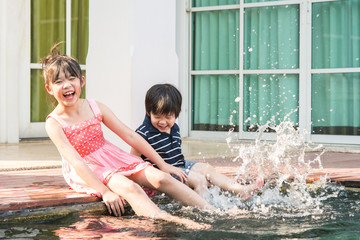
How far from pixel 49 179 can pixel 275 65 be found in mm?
3692

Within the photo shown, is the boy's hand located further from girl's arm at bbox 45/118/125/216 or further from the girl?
girl's arm at bbox 45/118/125/216

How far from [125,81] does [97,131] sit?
97 cm

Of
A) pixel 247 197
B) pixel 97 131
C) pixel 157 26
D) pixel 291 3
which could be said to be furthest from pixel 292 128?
pixel 97 131

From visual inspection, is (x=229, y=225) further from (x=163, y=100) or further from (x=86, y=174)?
(x=163, y=100)

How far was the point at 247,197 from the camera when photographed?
3.58 metres

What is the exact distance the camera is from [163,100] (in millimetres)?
3699

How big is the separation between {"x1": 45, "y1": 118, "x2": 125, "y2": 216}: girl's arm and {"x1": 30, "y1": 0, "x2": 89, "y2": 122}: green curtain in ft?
11.7

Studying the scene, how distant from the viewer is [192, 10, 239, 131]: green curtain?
7062mm

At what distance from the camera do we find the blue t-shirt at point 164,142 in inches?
147

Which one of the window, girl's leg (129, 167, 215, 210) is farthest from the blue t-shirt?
the window

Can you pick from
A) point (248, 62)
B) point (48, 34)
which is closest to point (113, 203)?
point (248, 62)

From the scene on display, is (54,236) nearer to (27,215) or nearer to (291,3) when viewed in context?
(27,215)

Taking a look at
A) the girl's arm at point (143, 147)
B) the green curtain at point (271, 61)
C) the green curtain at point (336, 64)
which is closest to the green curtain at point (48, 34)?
the green curtain at point (271, 61)

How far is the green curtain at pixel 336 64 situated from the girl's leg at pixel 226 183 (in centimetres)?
301
